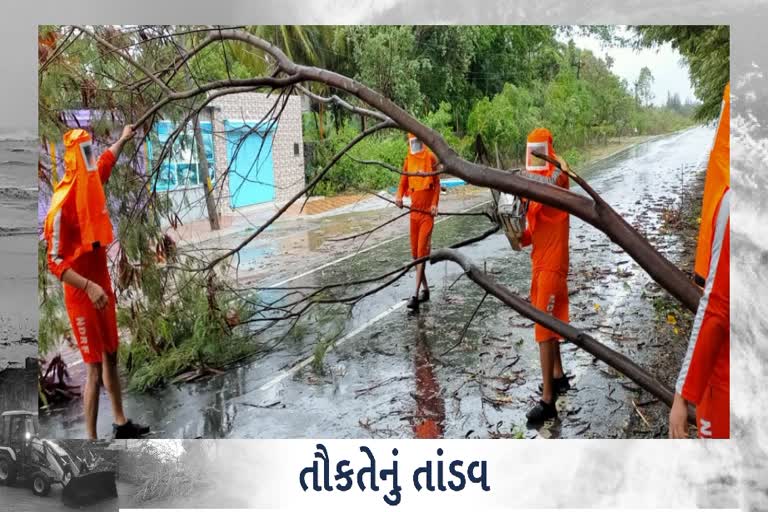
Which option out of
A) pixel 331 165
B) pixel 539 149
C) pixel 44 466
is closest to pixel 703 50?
pixel 539 149

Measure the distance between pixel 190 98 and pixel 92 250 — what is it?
36.9 inches

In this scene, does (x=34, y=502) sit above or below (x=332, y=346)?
below

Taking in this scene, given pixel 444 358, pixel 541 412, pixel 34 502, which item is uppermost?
pixel 444 358

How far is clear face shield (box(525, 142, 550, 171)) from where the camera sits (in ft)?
13.0

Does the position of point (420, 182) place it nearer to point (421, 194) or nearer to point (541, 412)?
point (421, 194)

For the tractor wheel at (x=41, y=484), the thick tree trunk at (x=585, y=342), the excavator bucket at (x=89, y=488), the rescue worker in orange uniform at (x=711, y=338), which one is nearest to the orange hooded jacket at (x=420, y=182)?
the thick tree trunk at (x=585, y=342)

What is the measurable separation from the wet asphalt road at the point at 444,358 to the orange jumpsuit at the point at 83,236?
398mm

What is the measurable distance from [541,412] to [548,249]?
0.82m

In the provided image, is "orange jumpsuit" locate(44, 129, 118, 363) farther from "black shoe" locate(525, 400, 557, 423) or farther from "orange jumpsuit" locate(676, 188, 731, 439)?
"orange jumpsuit" locate(676, 188, 731, 439)

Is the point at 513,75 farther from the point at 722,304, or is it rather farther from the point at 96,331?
the point at 96,331

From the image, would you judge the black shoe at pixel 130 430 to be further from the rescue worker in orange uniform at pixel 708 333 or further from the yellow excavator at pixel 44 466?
the rescue worker in orange uniform at pixel 708 333

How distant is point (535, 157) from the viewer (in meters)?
3.99

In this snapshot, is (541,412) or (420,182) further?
(420,182)

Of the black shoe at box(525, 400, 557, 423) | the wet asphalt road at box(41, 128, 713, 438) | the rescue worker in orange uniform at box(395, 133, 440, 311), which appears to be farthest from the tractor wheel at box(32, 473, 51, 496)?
the black shoe at box(525, 400, 557, 423)
